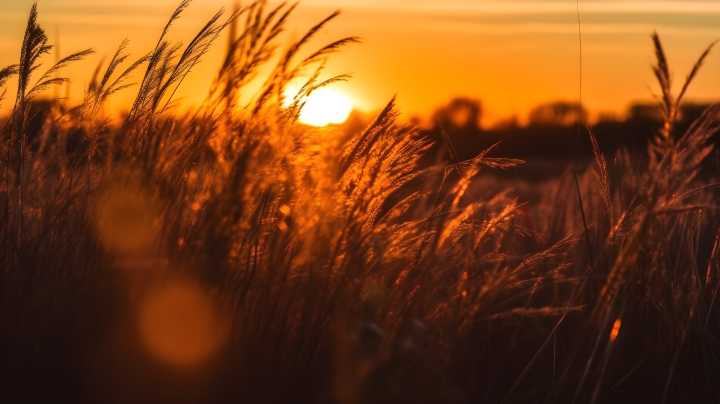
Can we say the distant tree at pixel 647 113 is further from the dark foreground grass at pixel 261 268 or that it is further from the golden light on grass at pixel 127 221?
the golden light on grass at pixel 127 221

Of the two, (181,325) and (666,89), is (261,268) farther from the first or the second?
(666,89)

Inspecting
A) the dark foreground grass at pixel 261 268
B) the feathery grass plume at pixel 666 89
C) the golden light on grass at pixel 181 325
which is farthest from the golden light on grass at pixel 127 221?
the feathery grass plume at pixel 666 89

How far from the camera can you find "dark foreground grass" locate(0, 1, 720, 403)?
68.3 inches

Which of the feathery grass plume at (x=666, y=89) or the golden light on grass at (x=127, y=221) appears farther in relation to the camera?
the golden light on grass at (x=127, y=221)

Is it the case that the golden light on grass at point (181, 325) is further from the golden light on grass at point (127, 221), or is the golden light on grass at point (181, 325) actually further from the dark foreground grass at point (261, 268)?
the golden light on grass at point (127, 221)

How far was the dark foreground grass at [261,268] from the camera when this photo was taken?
5.69 ft

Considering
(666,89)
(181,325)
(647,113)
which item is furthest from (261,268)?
(647,113)

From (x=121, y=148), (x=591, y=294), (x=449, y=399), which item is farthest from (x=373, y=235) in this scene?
(x=591, y=294)

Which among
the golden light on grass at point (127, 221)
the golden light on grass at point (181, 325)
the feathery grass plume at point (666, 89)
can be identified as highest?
the feathery grass plume at point (666, 89)

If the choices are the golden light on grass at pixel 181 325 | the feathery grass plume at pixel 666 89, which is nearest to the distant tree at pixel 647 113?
the feathery grass plume at pixel 666 89

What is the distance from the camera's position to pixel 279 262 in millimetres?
2037

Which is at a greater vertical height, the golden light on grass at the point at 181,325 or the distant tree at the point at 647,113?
the distant tree at the point at 647,113

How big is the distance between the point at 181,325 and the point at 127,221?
0.33 m

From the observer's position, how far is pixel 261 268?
2.07 metres
